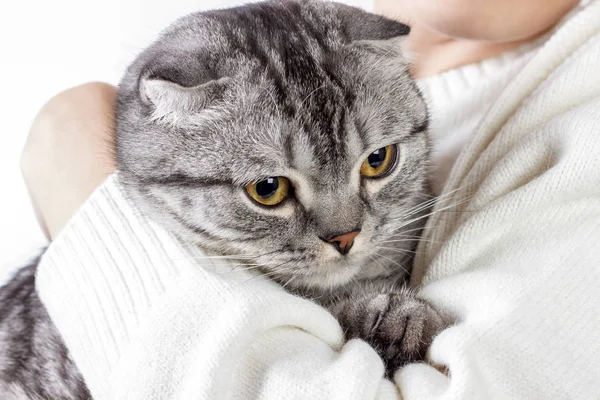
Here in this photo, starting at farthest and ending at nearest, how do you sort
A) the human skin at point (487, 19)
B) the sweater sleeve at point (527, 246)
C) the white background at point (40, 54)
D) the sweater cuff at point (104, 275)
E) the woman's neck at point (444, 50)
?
the white background at point (40, 54)
the woman's neck at point (444, 50)
the human skin at point (487, 19)
the sweater cuff at point (104, 275)
the sweater sleeve at point (527, 246)

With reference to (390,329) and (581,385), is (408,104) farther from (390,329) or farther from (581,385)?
(581,385)

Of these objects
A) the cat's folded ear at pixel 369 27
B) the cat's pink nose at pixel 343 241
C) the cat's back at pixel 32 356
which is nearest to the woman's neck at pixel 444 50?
the cat's folded ear at pixel 369 27

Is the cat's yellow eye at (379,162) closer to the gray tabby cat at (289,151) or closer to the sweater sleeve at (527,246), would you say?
the gray tabby cat at (289,151)

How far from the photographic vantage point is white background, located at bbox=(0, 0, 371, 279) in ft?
5.95

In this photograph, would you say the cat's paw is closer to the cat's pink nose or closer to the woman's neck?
the cat's pink nose

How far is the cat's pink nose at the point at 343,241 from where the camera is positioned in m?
0.87

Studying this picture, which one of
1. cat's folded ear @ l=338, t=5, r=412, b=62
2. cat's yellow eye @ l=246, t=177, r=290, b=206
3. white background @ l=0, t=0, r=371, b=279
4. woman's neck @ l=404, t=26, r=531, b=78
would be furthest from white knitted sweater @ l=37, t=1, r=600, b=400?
white background @ l=0, t=0, r=371, b=279

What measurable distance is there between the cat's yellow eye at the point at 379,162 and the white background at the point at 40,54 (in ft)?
3.74

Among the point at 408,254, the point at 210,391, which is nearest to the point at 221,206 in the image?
the point at 210,391

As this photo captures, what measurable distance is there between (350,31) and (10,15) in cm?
135

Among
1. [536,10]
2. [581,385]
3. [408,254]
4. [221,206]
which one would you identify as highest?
[536,10]

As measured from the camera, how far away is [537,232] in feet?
2.57

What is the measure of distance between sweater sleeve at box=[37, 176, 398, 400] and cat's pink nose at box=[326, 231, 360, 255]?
0.40ft

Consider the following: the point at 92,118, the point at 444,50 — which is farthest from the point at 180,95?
the point at 444,50
